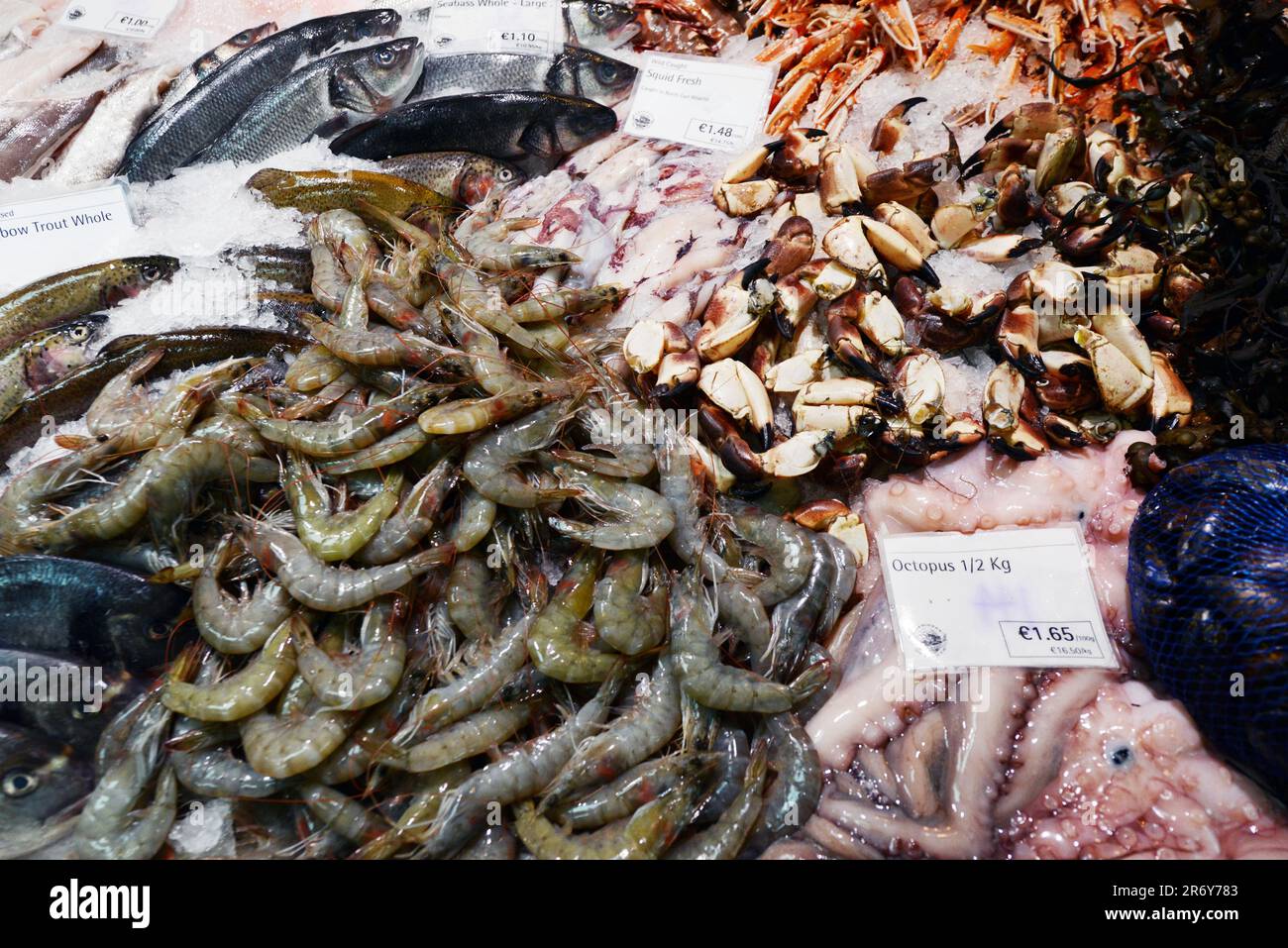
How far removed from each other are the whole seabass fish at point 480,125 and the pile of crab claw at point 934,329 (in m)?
1.40

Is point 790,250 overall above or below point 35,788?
above

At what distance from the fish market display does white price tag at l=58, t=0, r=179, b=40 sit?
1.66 metres

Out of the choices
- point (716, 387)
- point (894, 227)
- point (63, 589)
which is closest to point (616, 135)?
point (894, 227)

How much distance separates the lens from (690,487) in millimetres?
2135

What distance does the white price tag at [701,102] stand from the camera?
313 cm

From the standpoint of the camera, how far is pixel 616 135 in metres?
3.38

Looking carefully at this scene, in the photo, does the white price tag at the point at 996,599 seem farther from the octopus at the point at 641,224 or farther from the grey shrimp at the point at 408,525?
the grey shrimp at the point at 408,525

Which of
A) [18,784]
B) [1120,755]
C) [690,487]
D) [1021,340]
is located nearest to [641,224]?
[690,487]

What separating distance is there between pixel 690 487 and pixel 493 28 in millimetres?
2748

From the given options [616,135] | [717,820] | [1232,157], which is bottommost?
[717,820]

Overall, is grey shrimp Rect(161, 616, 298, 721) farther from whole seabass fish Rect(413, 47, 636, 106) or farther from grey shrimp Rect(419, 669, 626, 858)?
whole seabass fish Rect(413, 47, 636, 106)

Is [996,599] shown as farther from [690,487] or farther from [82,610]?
[82,610]
